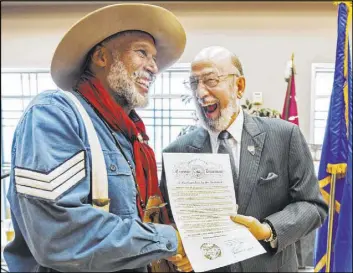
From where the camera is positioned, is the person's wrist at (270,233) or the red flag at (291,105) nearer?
the person's wrist at (270,233)

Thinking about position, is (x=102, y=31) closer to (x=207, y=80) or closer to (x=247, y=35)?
(x=207, y=80)

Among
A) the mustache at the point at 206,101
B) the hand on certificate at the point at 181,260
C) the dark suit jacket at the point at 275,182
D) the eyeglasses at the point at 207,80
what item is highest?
the eyeglasses at the point at 207,80

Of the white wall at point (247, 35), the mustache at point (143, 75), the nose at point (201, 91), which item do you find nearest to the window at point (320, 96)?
the white wall at point (247, 35)

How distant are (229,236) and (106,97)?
1.40 feet

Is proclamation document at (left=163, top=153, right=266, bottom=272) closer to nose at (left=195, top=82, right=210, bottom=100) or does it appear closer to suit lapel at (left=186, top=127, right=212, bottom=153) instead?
Answer: suit lapel at (left=186, top=127, right=212, bottom=153)

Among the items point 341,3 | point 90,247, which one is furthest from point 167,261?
point 341,3

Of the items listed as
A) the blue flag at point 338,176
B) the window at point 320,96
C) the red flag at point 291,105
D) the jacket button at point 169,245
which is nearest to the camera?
the jacket button at point 169,245

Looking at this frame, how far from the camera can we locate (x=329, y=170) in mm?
1523

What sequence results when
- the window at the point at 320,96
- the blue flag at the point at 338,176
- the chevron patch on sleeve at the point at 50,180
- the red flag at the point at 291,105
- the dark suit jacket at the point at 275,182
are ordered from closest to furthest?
the chevron patch on sleeve at the point at 50,180
the dark suit jacket at the point at 275,182
the red flag at the point at 291,105
the window at the point at 320,96
the blue flag at the point at 338,176

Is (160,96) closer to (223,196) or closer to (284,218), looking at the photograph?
(223,196)

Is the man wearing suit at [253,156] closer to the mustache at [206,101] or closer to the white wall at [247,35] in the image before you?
the mustache at [206,101]

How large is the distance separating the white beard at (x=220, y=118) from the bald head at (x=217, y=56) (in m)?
0.09

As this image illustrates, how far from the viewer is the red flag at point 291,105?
107 centimetres

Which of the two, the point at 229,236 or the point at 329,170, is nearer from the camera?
the point at 229,236
